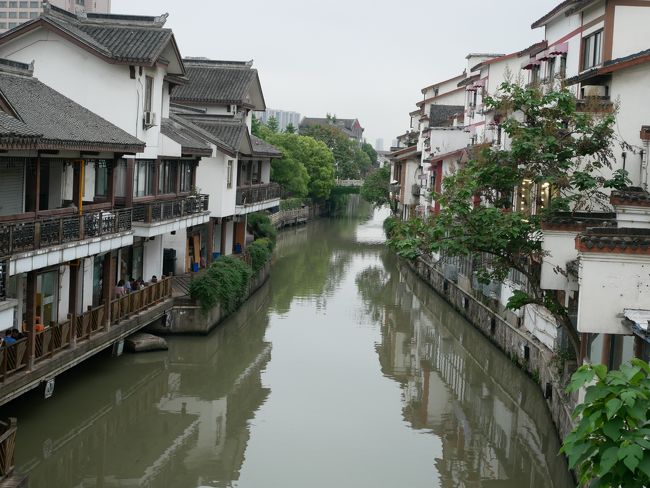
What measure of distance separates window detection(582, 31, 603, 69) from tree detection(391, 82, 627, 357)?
239 inches

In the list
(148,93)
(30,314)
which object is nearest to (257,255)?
(148,93)

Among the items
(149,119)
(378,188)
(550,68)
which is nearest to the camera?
(149,119)

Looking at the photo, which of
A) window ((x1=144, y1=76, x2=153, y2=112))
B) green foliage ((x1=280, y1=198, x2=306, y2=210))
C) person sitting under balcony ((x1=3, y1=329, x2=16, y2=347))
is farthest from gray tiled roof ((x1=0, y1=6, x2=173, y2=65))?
green foliage ((x1=280, y1=198, x2=306, y2=210))

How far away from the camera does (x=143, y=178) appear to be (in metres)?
28.3

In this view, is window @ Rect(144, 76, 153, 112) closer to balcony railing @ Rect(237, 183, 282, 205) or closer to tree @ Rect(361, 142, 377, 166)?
balcony railing @ Rect(237, 183, 282, 205)

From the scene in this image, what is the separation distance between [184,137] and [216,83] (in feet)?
37.7

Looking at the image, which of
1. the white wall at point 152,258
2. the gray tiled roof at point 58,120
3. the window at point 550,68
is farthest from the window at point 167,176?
the window at point 550,68

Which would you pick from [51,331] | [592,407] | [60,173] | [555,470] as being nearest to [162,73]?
[60,173]

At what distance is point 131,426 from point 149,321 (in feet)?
21.7

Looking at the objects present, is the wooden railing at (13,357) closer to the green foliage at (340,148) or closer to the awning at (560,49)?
the awning at (560,49)

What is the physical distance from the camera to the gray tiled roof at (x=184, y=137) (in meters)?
30.1

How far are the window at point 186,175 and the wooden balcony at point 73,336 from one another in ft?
22.9

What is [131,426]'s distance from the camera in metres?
19.0

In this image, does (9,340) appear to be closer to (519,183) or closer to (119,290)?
(119,290)
